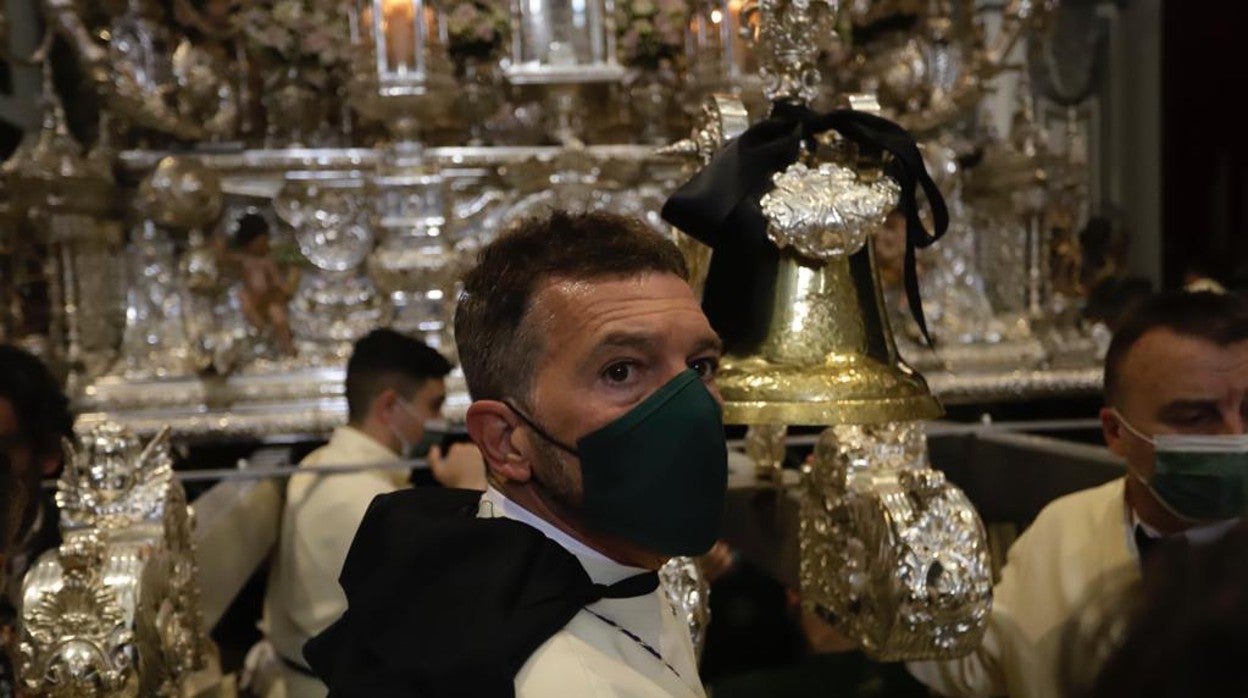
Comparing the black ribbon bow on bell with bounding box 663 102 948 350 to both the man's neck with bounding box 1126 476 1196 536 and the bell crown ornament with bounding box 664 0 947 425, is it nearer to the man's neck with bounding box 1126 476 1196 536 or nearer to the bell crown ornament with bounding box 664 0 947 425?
the bell crown ornament with bounding box 664 0 947 425

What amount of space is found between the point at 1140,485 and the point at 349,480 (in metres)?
1.89

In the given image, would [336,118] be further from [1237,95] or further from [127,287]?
[1237,95]

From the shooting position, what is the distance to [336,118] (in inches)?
205

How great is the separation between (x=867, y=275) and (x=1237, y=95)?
5756 millimetres

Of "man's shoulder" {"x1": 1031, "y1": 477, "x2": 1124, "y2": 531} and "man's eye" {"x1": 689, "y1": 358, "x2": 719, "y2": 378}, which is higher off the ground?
"man's eye" {"x1": 689, "y1": 358, "x2": 719, "y2": 378}

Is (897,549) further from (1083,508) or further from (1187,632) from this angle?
(1187,632)

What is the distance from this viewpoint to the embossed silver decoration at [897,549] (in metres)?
1.91

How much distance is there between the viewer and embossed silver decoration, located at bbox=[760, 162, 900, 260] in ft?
5.97

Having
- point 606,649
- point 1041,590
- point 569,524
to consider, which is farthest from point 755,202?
point 1041,590

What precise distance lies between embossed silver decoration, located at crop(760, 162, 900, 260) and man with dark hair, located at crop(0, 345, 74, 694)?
142 cm

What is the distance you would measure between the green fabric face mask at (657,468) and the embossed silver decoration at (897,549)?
70 centimetres

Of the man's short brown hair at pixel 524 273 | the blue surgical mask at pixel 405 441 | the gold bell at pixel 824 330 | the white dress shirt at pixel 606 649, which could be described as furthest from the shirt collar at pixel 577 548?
the blue surgical mask at pixel 405 441

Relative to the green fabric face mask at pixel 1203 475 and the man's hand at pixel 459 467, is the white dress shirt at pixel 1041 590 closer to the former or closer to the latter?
the green fabric face mask at pixel 1203 475

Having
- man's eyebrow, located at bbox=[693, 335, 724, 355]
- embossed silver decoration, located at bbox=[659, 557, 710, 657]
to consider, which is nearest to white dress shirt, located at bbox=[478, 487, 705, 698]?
man's eyebrow, located at bbox=[693, 335, 724, 355]
